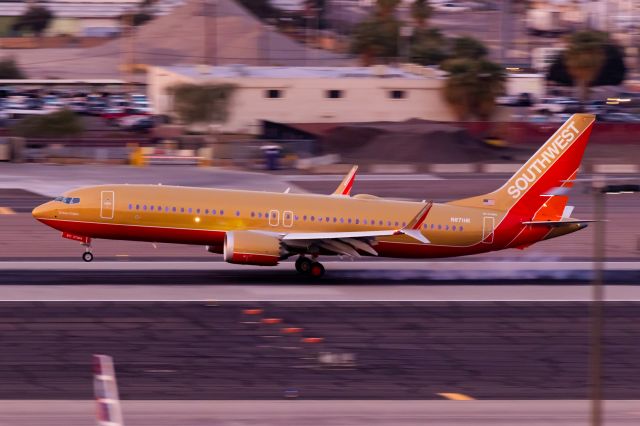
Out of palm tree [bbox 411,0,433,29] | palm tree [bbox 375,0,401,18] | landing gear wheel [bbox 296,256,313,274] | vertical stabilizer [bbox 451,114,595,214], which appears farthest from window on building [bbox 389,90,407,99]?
palm tree [bbox 411,0,433,29]

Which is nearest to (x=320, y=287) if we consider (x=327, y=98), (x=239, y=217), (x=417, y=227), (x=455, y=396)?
(x=239, y=217)

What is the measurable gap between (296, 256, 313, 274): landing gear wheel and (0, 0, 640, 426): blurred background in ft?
2.41

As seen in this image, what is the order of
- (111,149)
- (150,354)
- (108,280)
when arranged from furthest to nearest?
(111,149) → (108,280) → (150,354)

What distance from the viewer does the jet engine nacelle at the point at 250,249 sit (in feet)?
128

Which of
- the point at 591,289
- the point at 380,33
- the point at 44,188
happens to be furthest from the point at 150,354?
the point at 380,33

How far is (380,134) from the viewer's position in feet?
290

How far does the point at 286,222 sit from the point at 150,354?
11523 mm

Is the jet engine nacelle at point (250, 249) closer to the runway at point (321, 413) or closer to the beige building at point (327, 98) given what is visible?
the runway at point (321, 413)

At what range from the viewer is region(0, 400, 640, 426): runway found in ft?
82.6

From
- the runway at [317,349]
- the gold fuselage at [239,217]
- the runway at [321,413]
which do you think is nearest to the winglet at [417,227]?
the gold fuselage at [239,217]

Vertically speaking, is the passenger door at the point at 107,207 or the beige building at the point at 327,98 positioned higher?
the beige building at the point at 327,98

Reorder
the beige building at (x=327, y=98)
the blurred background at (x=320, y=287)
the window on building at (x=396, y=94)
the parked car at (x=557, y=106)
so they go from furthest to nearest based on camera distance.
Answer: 1. the parked car at (x=557, y=106)
2. the window on building at (x=396, y=94)
3. the beige building at (x=327, y=98)
4. the blurred background at (x=320, y=287)

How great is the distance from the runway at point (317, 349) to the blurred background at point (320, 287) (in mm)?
97

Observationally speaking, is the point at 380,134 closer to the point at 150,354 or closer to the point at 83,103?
the point at 83,103
